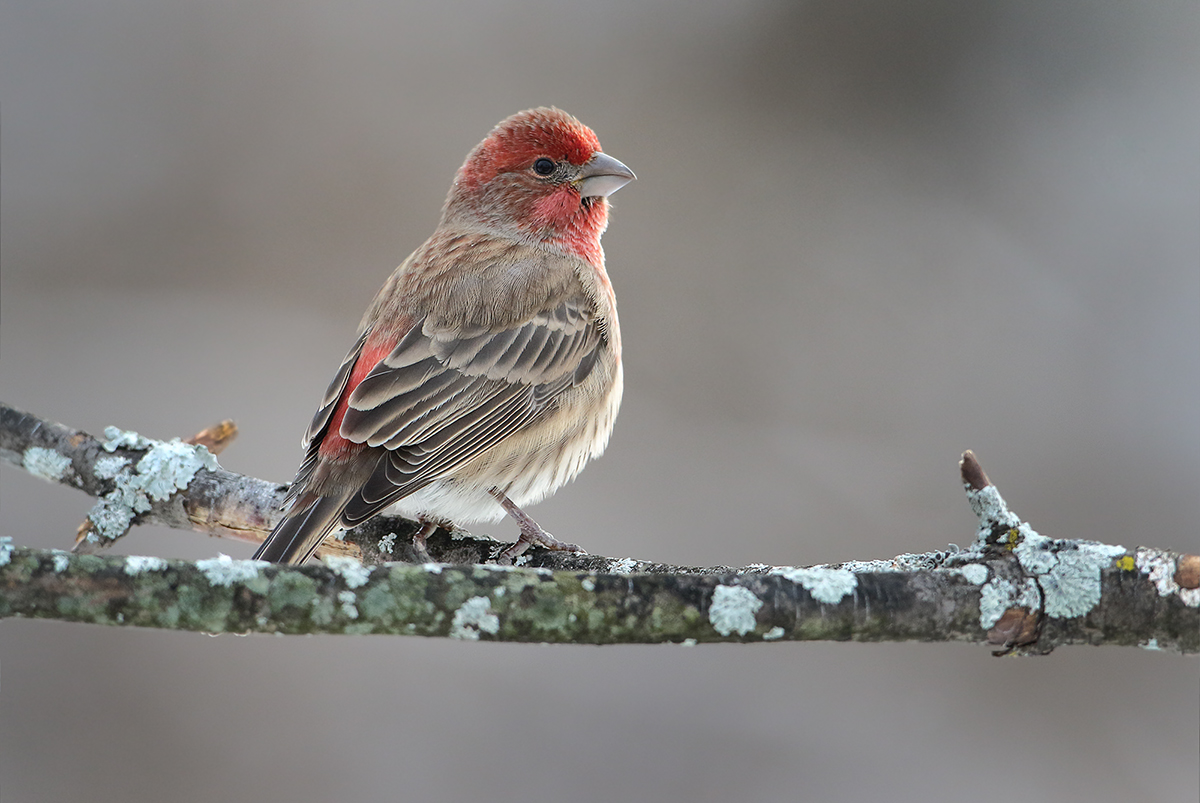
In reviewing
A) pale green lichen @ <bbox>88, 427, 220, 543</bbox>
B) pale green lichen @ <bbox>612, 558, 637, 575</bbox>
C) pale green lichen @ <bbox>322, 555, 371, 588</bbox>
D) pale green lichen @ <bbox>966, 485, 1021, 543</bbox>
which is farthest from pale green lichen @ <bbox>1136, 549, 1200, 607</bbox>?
pale green lichen @ <bbox>88, 427, 220, 543</bbox>

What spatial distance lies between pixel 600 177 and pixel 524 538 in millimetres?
1609

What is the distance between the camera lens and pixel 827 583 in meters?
1.92

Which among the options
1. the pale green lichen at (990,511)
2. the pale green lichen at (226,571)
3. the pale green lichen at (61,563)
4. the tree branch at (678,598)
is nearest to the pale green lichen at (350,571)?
the tree branch at (678,598)

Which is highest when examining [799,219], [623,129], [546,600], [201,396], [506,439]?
[623,129]

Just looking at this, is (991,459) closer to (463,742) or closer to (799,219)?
(799,219)

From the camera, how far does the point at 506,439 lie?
3.39 metres

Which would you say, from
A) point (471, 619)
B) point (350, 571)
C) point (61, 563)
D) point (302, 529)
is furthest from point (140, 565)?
point (302, 529)

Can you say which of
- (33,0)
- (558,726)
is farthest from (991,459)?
(33,0)

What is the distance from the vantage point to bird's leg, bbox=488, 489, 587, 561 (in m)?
3.14

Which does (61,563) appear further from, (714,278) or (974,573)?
(714,278)

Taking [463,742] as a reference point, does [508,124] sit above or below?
above

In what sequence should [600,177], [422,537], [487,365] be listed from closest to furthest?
[422,537], [487,365], [600,177]

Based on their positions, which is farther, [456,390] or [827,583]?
[456,390]

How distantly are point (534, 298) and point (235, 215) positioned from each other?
2.64 m
